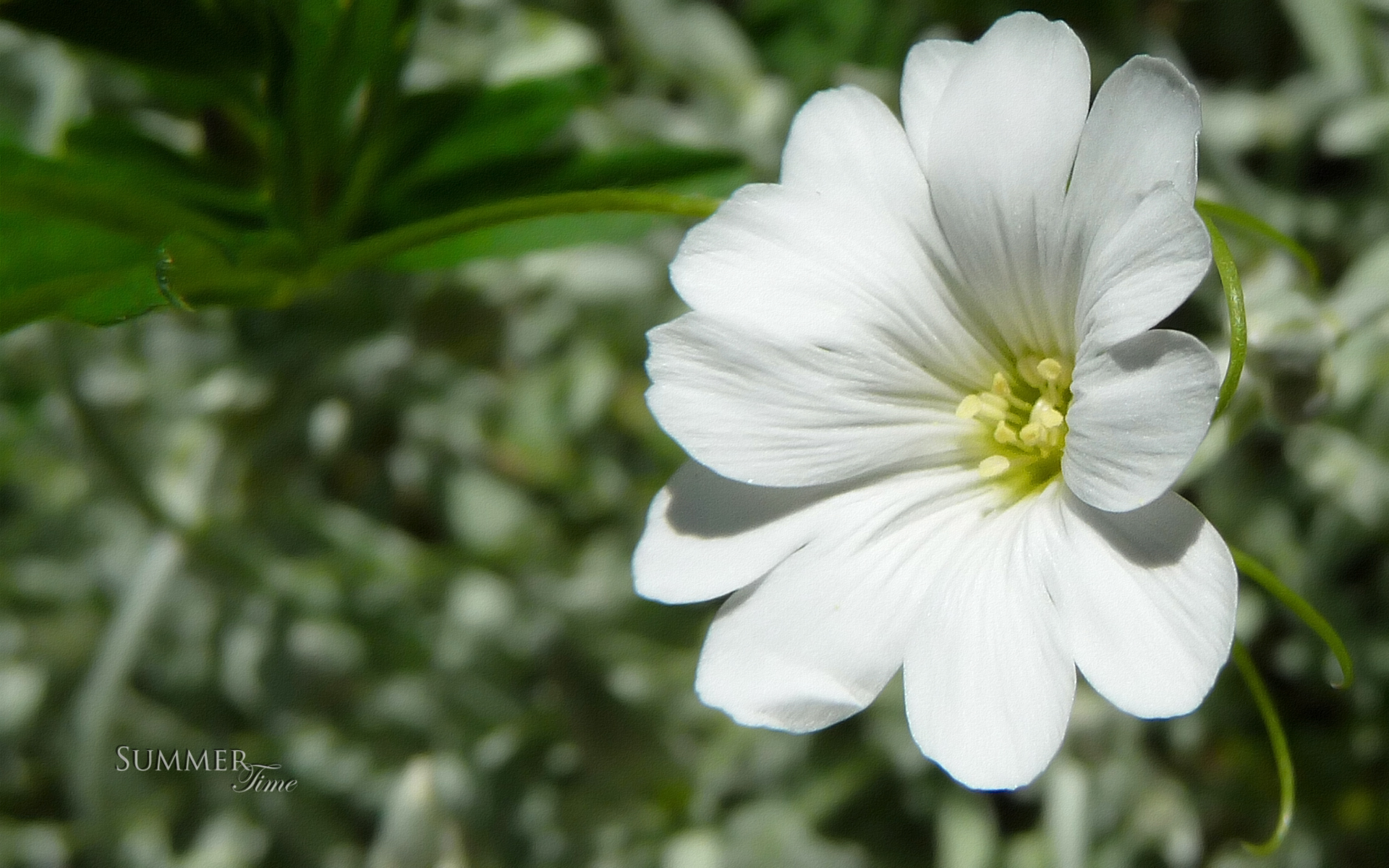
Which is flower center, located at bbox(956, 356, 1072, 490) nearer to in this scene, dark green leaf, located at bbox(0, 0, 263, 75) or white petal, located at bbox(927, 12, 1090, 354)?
white petal, located at bbox(927, 12, 1090, 354)

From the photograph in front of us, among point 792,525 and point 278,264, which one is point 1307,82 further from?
point 278,264

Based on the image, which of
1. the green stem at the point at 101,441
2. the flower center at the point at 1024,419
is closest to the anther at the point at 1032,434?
the flower center at the point at 1024,419

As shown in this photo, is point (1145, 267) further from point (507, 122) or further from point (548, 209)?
point (507, 122)

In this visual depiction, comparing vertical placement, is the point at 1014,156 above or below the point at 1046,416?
above

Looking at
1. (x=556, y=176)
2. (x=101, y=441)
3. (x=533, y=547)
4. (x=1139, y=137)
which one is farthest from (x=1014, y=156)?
(x=101, y=441)

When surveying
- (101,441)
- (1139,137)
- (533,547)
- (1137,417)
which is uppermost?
(1139,137)
